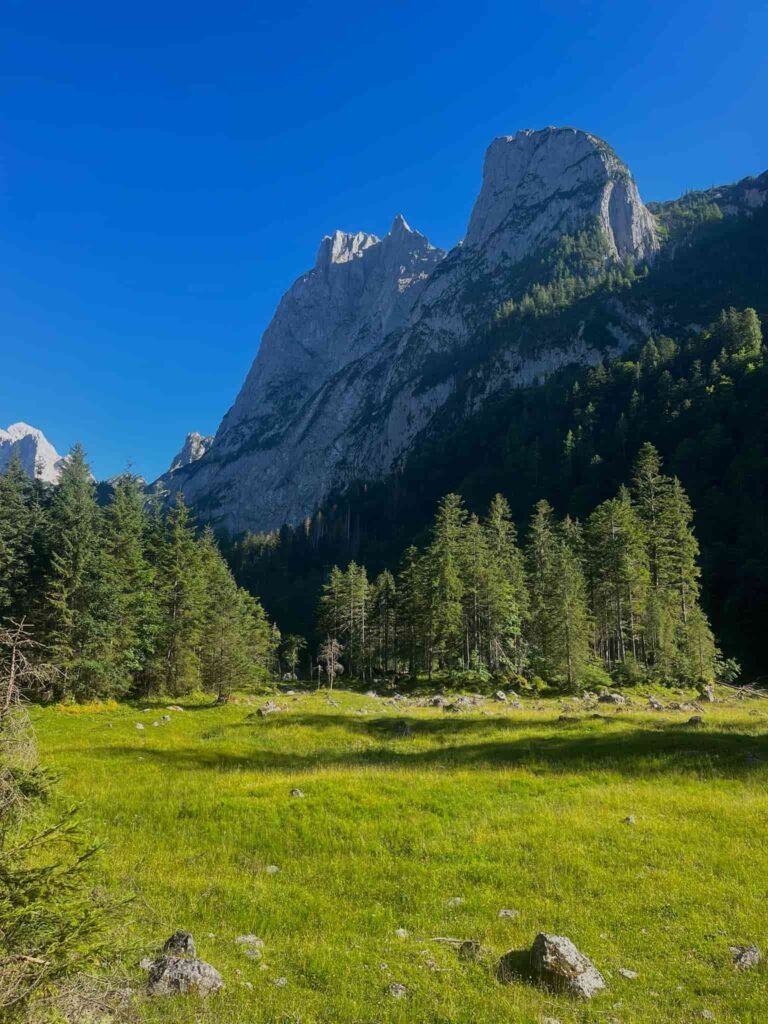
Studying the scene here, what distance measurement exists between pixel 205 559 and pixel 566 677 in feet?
143

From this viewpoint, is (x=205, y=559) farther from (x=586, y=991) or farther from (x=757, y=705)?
(x=586, y=991)

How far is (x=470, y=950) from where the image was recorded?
348 inches

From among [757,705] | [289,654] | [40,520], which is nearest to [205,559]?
[40,520]

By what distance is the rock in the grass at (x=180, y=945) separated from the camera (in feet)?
28.0

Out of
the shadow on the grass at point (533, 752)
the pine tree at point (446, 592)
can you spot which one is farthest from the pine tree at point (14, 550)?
the pine tree at point (446, 592)

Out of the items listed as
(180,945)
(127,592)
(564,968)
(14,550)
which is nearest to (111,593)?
(127,592)

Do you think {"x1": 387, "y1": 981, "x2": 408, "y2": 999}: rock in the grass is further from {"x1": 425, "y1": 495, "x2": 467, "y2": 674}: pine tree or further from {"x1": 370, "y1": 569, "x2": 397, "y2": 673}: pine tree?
{"x1": 370, "y1": 569, "x2": 397, "y2": 673}: pine tree

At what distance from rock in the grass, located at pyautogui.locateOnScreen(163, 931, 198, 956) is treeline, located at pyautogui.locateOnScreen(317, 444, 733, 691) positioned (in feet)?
152

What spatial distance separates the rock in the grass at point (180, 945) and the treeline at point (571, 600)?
1824 inches

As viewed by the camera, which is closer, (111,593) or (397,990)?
(397,990)

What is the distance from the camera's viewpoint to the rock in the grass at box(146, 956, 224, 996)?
7672 millimetres

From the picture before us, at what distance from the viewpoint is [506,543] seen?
246 feet

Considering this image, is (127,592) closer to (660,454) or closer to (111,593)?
(111,593)

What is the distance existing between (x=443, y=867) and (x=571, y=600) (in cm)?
4278
